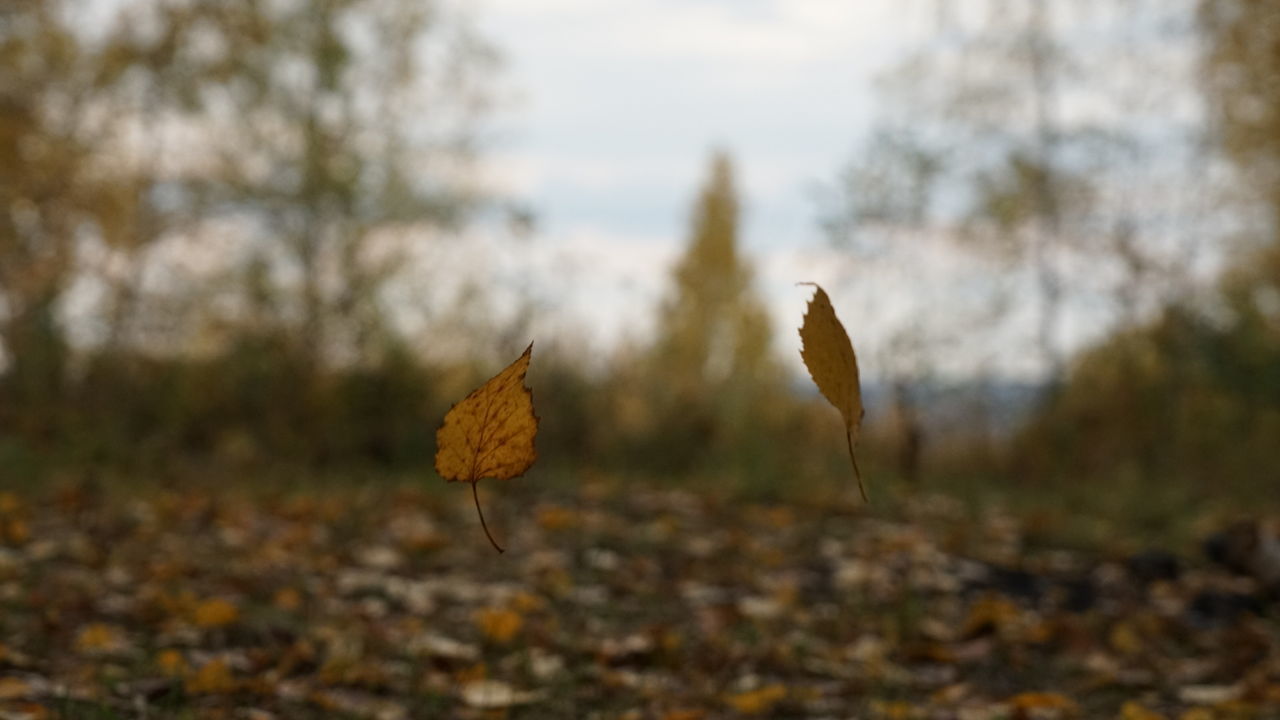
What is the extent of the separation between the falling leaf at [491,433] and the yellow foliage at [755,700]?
1295mm

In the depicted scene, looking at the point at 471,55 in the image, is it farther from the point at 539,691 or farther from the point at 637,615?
the point at 539,691

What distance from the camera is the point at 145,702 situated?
7.29 feet

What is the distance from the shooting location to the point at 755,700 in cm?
241

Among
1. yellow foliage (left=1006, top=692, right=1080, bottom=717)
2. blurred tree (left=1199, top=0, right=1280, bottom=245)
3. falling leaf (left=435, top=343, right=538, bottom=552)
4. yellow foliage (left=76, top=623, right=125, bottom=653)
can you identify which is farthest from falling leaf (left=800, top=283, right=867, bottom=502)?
blurred tree (left=1199, top=0, right=1280, bottom=245)

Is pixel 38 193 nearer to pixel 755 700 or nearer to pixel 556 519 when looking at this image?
pixel 556 519

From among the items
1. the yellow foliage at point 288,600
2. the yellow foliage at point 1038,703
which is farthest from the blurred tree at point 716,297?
the yellow foliage at point 1038,703

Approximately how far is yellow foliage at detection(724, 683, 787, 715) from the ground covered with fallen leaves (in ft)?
0.05

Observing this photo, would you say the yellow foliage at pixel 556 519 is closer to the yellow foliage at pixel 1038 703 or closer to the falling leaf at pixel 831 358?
the yellow foliage at pixel 1038 703

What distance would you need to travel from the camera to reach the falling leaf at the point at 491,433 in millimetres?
1271

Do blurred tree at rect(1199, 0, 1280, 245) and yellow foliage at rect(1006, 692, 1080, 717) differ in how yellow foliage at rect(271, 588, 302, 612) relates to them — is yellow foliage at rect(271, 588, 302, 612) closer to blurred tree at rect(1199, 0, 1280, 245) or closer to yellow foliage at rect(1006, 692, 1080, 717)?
yellow foliage at rect(1006, 692, 1080, 717)

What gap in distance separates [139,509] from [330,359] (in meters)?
4.02

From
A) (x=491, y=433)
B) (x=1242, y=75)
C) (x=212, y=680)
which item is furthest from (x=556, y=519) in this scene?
(x=1242, y=75)

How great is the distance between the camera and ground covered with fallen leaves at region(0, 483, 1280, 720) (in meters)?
2.53

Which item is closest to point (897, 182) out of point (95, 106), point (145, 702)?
point (145, 702)
